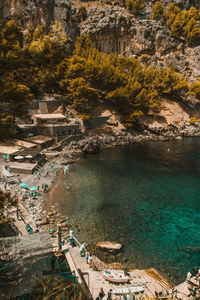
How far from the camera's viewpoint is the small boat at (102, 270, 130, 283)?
13.9 metres

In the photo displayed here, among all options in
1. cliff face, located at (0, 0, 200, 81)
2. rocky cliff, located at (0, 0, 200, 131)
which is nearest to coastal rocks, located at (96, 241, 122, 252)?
rocky cliff, located at (0, 0, 200, 131)

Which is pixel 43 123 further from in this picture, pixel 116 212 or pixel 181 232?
pixel 181 232

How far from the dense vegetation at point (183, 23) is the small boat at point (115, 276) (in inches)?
4109

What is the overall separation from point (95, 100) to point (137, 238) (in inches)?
2181

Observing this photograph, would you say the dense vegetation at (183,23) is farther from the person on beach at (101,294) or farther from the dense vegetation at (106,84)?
the person on beach at (101,294)

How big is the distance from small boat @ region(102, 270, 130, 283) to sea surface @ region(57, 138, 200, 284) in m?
2.82

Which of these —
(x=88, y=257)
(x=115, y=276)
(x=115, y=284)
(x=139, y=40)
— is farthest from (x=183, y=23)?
(x=115, y=284)

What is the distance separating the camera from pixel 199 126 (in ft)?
248

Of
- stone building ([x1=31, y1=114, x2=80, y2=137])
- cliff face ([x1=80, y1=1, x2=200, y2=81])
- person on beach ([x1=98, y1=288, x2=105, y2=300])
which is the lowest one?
person on beach ([x1=98, y1=288, x2=105, y2=300])

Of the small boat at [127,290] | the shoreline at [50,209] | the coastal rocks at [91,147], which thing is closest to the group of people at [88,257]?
the small boat at [127,290]

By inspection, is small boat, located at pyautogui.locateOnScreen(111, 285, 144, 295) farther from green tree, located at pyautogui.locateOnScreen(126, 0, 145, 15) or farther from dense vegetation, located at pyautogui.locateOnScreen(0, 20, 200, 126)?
green tree, located at pyautogui.locateOnScreen(126, 0, 145, 15)

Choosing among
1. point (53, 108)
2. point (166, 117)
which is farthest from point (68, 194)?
point (166, 117)

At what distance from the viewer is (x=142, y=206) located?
26.8 metres

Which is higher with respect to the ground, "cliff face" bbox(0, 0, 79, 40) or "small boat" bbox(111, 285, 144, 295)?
"cliff face" bbox(0, 0, 79, 40)
